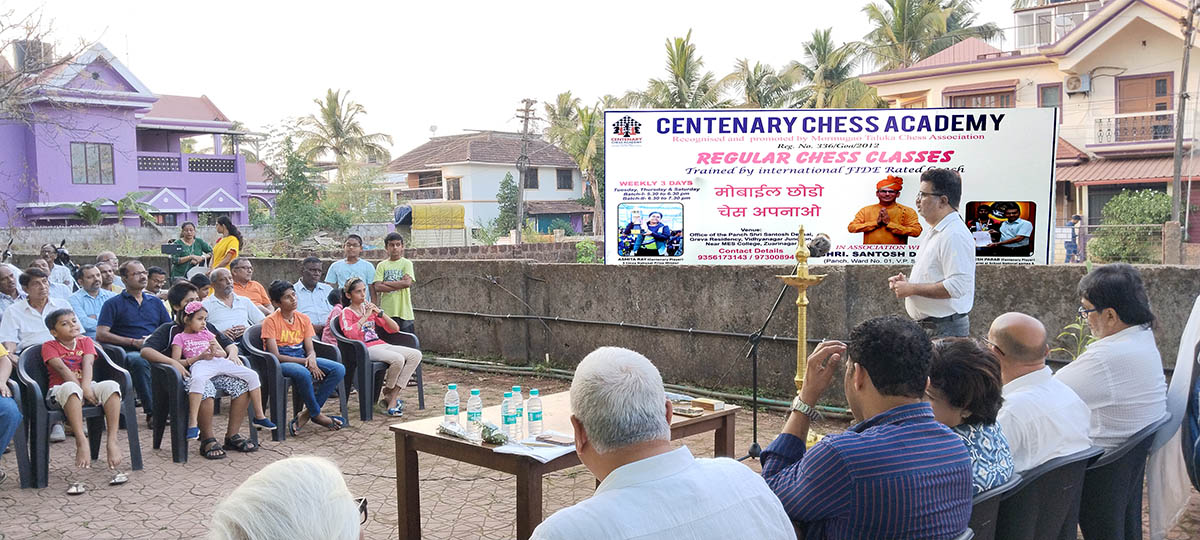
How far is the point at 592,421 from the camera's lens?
2.27 m

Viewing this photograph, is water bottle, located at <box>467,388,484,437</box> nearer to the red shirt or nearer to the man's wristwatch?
the man's wristwatch

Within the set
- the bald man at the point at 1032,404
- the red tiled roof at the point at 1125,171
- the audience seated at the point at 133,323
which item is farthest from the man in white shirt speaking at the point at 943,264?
the red tiled roof at the point at 1125,171

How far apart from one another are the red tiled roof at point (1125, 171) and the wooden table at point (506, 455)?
20.8 meters

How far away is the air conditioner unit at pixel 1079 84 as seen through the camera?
74.6 ft

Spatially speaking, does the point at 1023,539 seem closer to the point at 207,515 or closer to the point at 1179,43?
the point at 207,515

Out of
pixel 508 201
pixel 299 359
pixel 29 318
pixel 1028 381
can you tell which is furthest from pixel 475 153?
pixel 1028 381

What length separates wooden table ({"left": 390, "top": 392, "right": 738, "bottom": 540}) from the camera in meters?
3.97

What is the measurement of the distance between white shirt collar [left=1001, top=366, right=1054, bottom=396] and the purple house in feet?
85.3

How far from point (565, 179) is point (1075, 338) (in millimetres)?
45803

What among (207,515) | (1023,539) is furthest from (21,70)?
(1023,539)

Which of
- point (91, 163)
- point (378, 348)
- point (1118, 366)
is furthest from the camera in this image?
point (91, 163)

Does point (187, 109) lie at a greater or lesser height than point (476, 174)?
greater

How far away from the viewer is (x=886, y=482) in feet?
7.92

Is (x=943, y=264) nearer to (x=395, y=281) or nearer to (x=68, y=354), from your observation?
(x=395, y=281)
